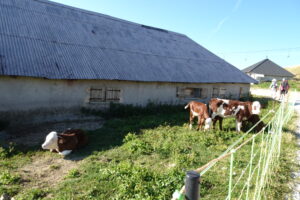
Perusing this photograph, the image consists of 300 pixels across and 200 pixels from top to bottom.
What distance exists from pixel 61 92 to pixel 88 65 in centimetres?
192

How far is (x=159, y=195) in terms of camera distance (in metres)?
4.00

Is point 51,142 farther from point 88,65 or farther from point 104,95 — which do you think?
point 88,65

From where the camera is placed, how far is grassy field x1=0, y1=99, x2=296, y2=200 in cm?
425

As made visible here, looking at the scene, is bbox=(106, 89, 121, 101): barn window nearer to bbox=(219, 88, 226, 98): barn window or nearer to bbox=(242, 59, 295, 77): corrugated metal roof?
bbox=(219, 88, 226, 98): barn window

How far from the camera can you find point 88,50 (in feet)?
37.2

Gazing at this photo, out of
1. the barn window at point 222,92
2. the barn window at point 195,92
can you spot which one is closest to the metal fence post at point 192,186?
the barn window at point 195,92

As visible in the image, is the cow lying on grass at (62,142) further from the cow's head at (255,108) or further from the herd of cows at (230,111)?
the cow's head at (255,108)

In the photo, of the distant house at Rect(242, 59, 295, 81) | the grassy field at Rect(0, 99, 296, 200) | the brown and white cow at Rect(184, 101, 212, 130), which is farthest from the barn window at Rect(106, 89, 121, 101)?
the distant house at Rect(242, 59, 295, 81)

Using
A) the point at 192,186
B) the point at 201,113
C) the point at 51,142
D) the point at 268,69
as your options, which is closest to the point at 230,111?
the point at 201,113

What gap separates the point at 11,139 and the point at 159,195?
5.96m

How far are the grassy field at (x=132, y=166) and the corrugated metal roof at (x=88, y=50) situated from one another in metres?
3.52

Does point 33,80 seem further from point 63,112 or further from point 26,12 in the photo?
point 26,12

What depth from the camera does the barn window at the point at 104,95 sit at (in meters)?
10.2

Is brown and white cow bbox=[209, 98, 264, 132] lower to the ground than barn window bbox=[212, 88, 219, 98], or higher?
lower
